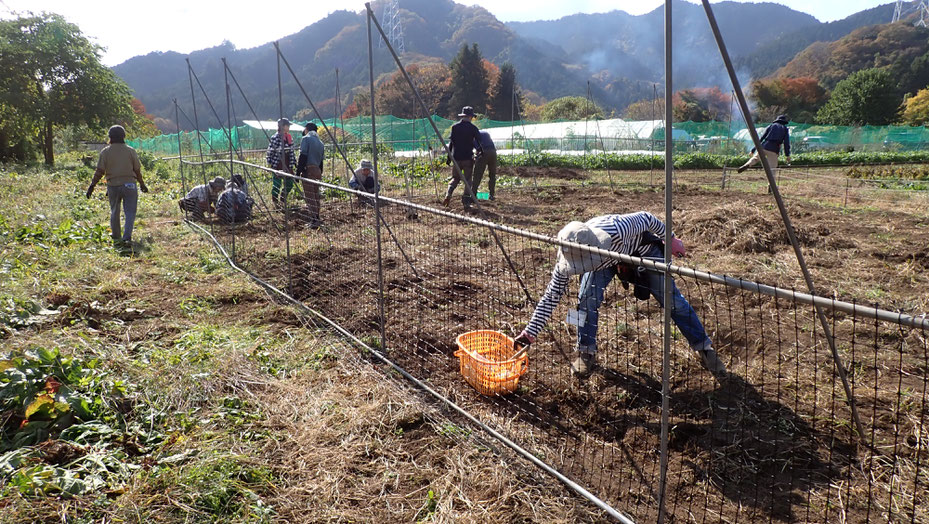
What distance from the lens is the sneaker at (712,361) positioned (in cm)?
330

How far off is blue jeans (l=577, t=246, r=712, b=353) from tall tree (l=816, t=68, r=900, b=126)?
1595 inches

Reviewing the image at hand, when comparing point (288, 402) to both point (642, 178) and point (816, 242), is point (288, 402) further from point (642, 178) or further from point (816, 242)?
point (642, 178)

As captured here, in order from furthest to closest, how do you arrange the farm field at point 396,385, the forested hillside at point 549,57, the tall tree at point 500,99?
the forested hillside at point 549,57
the tall tree at point 500,99
the farm field at point 396,385

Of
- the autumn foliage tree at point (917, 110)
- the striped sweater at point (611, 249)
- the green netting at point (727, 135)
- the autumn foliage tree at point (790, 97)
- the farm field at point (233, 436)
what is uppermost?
the autumn foliage tree at point (790, 97)

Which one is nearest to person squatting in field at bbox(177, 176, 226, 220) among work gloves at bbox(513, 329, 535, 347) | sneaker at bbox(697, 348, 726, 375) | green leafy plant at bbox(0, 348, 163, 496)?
green leafy plant at bbox(0, 348, 163, 496)

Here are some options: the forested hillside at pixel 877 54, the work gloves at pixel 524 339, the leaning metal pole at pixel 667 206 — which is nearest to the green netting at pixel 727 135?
the work gloves at pixel 524 339

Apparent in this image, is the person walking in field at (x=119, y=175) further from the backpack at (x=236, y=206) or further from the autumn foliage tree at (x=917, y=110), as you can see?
the autumn foliage tree at (x=917, y=110)

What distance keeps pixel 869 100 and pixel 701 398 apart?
42492 mm

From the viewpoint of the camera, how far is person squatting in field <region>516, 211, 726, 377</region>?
293 centimetres

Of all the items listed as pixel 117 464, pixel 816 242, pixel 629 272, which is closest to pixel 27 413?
pixel 117 464

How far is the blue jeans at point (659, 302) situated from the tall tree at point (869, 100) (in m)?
40.5

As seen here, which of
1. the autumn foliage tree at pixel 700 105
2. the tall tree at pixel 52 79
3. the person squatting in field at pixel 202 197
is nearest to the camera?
the person squatting in field at pixel 202 197

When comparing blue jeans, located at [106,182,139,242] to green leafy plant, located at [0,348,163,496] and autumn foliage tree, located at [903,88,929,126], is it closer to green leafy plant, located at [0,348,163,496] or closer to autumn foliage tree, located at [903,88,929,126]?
green leafy plant, located at [0,348,163,496]

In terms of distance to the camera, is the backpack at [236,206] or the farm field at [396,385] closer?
the farm field at [396,385]
